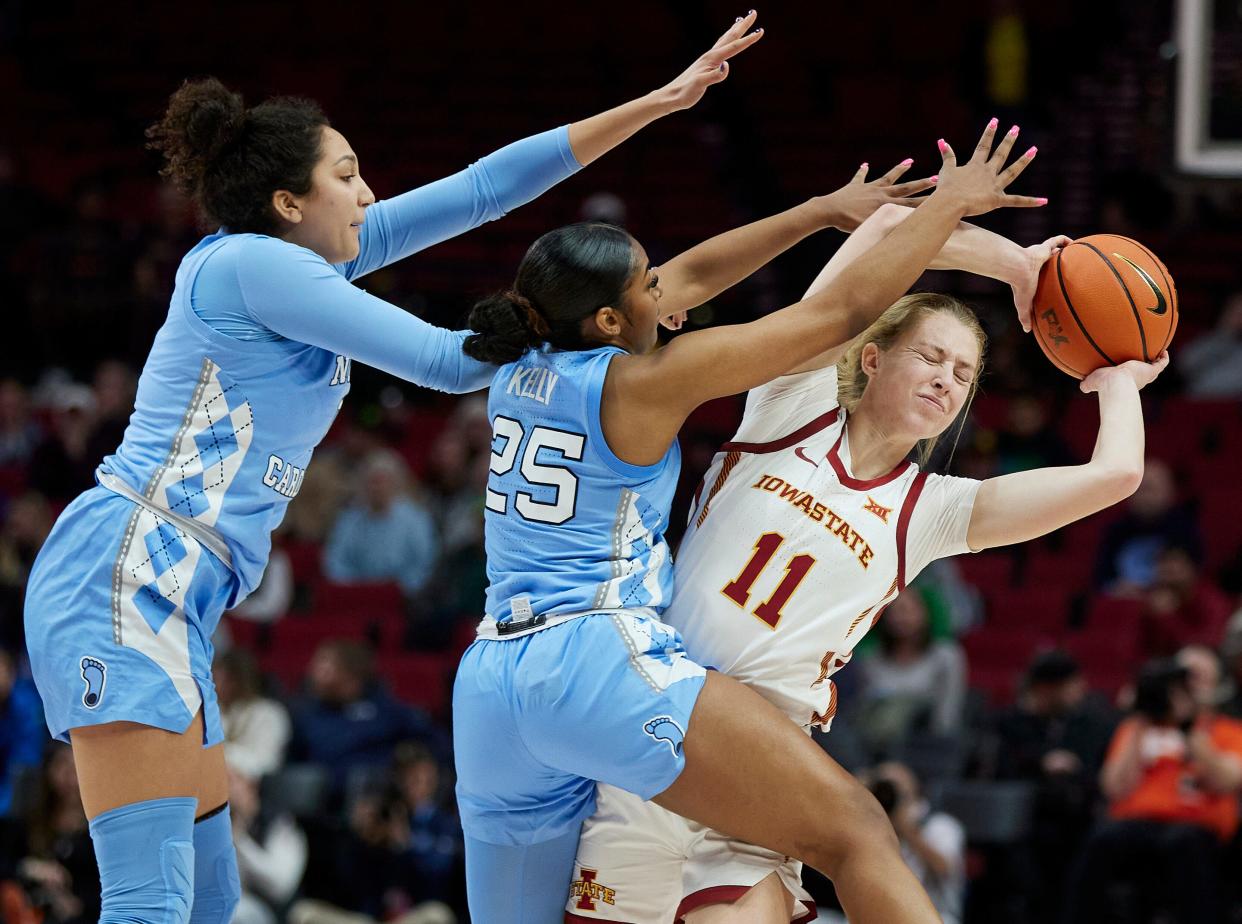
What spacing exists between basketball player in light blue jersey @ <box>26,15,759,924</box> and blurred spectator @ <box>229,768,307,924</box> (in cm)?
397

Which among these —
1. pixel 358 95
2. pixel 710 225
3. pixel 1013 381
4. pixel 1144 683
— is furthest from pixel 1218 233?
pixel 358 95

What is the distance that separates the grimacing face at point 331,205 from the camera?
3.61 meters

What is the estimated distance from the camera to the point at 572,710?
10.4ft

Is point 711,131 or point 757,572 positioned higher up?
point 711,131

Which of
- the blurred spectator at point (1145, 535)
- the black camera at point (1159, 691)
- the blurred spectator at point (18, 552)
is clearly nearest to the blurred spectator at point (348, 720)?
the blurred spectator at point (18, 552)

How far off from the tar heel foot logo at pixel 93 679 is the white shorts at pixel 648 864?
3.32 feet

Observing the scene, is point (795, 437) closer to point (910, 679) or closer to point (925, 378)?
point (925, 378)

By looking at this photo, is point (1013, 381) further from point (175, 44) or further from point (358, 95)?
point (175, 44)

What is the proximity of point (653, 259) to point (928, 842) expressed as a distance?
5248mm

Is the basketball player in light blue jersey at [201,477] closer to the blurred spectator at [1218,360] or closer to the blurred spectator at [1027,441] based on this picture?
the blurred spectator at [1027,441]

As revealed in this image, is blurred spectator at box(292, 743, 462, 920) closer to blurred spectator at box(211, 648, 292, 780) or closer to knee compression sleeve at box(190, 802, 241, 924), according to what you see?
blurred spectator at box(211, 648, 292, 780)

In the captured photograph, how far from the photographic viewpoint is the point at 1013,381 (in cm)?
1062

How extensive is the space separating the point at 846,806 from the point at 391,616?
7.26 meters

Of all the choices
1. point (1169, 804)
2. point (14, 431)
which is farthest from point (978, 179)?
point (14, 431)
